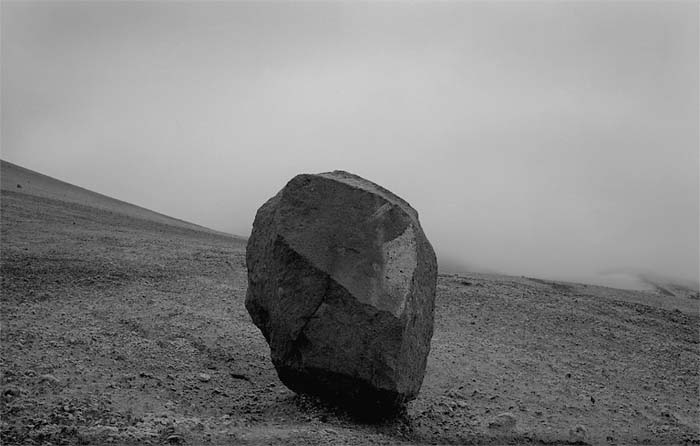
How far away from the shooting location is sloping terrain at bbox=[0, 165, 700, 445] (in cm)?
688

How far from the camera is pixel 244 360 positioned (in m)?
9.68

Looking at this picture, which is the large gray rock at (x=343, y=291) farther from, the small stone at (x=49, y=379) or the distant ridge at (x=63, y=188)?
the distant ridge at (x=63, y=188)

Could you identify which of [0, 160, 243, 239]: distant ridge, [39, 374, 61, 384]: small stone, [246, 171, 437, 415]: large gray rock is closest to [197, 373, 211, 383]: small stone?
[246, 171, 437, 415]: large gray rock

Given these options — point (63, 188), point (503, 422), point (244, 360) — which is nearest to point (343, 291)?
point (503, 422)

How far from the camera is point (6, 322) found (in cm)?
952

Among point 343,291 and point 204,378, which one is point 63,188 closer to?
point 204,378

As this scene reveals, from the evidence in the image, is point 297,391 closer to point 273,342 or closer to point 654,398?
point 273,342

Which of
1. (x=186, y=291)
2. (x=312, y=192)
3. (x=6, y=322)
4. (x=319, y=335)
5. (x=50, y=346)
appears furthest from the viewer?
(x=186, y=291)

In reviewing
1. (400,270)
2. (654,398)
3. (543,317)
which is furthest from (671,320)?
(400,270)

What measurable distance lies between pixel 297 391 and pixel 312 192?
228cm

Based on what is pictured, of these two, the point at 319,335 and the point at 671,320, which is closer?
the point at 319,335

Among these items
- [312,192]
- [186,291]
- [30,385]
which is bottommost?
[30,385]

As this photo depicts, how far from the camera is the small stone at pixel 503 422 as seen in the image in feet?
27.5

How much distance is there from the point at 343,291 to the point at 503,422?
3046 millimetres
